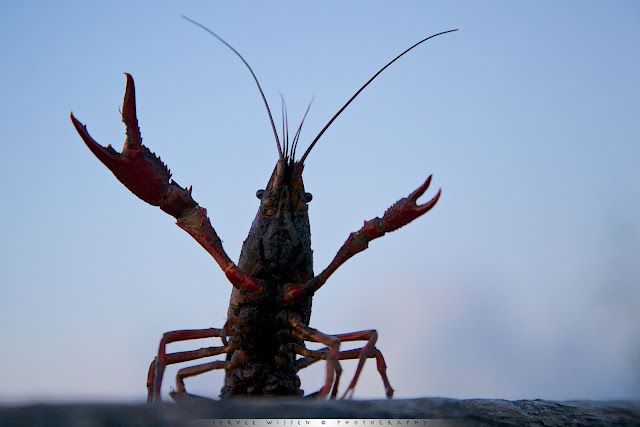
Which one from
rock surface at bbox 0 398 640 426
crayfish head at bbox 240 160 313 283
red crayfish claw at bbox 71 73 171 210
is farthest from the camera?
crayfish head at bbox 240 160 313 283

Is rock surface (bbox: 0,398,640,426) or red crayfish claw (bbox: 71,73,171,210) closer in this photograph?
rock surface (bbox: 0,398,640,426)

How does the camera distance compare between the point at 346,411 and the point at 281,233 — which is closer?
the point at 346,411

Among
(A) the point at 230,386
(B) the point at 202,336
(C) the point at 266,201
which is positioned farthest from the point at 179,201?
(A) the point at 230,386

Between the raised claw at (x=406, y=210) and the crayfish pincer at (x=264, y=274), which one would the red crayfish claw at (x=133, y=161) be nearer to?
the crayfish pincer at (x=264, y=274)

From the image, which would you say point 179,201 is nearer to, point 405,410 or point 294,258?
point 294,258

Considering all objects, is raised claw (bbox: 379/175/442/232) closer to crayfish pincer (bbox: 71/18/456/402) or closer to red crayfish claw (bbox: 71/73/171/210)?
crayfish pincer (bbox: 71/18/456/402)

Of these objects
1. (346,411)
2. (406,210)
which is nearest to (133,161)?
(406,210)

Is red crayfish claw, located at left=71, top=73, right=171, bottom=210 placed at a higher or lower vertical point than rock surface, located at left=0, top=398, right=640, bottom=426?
higher

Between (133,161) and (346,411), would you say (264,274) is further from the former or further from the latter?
(346,411)

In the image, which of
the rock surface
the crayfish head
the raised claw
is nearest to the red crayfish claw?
the crayfish head
